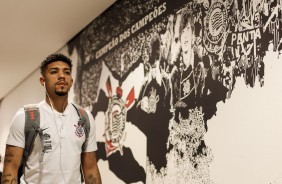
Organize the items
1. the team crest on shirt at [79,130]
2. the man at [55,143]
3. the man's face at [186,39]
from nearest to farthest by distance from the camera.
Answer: the man at [55,143], the team crest on shirt at [79,130], the man's face at [186,39]

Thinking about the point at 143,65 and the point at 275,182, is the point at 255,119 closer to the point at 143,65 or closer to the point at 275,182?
the point at 275,182

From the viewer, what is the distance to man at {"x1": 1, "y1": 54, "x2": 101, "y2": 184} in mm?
1941

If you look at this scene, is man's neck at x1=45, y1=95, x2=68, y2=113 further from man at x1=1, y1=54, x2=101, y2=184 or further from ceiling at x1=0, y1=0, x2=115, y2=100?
ceiling at x1=0, y1=0, x2=115, y2=100

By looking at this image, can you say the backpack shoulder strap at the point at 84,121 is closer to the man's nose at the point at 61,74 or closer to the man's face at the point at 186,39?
the man's nose at the point at 61,74

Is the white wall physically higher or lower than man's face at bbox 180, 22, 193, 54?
higher

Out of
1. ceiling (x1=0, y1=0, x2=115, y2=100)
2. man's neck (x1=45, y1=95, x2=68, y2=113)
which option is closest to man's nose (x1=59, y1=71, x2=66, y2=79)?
man's neck (x1=45, y1=95, x2=68, y2=113)

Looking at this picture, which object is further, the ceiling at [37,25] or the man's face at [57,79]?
the ceiling at [37,25]

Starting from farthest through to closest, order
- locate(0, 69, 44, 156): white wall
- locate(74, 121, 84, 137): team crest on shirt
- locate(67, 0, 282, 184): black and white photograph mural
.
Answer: locate(0, 69, 44, 156): white wall < locate(67, 0, 282, 184): black and white photograph mural < locate(74, 121, 84, 137): team crest on shirt

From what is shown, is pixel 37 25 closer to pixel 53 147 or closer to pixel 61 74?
pixel 61 74

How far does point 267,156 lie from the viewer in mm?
2189

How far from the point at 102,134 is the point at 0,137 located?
4.89 m

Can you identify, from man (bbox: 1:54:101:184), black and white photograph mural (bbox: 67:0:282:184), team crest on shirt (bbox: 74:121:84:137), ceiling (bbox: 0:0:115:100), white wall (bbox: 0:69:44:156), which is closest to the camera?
man (bbox: 1:54:101:184)

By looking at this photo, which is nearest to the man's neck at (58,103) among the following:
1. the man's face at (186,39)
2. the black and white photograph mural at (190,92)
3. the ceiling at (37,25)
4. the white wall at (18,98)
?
the black and white photograph mural at (190,92)

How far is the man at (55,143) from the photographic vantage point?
6.37ft
